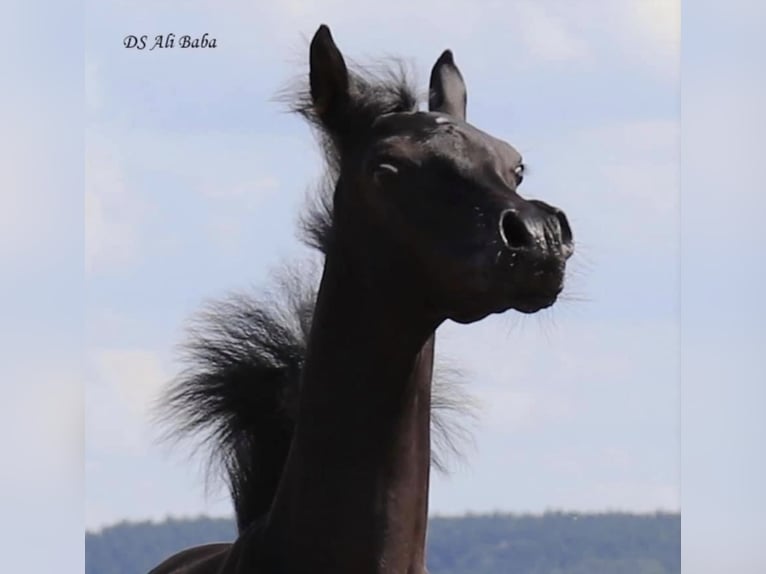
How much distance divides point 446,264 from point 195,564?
4.91 feet

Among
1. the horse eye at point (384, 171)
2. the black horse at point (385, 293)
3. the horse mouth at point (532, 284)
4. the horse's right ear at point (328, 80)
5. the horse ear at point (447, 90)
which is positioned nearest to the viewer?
the horse mouth at point (532, 284)

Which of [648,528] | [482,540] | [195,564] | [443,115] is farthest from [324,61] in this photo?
[648,528]


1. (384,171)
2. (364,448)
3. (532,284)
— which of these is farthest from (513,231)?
(364,448)

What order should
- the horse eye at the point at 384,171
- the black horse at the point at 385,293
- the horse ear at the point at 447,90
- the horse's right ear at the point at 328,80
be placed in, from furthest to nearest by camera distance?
the horse ear at the point at 447,90, the horse's right ear at the point at 328,80, the horse eye at the point at 384,171, the black horse at the point at 385,293

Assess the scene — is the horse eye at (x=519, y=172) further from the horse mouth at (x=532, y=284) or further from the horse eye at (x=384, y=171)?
the horse mouth at (x=532, y=284)

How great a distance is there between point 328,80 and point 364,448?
0.90 metres

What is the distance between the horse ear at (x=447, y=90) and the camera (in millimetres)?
3930

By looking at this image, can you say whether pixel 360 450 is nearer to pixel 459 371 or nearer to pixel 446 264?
pixel 446 264

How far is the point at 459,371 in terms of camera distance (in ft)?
14.0

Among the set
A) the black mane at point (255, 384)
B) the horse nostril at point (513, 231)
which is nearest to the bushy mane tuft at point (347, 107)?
the black mane at point (255, 384)

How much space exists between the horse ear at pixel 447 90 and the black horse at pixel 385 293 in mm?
165

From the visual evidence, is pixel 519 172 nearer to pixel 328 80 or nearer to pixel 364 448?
pixel 328 80

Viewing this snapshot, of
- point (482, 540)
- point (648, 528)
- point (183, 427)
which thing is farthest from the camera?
point (648, 528)

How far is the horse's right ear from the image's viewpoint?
3.72 meters
